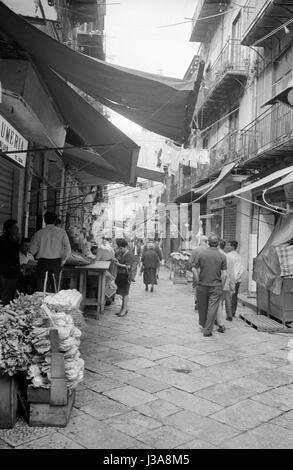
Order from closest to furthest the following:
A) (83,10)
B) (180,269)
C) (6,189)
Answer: (6,189) < (83,10) < (180,269)

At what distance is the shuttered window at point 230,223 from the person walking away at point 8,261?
11.8 m

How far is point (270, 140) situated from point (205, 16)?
408 inches

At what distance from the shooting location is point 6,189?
7254mm

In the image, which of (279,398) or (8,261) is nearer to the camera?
(279,398)

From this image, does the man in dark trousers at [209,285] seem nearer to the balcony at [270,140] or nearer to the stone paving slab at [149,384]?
the stone paving slab at [149,384]

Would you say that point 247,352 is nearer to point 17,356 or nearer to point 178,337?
point 178,337

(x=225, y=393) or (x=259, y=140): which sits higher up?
(x=259, y=140)

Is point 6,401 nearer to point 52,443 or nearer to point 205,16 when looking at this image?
point 52,443

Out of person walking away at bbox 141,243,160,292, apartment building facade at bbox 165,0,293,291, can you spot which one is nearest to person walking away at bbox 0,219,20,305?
apartment building facade at bbox 165,0,293,291

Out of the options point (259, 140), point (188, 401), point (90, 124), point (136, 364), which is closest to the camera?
point (188, 401)

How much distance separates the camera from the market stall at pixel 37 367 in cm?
356

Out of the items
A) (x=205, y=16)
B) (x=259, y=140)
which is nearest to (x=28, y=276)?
(x=259, y=140)

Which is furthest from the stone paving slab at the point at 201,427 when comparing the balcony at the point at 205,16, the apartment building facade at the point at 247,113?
the balcony at the point at 205,16
